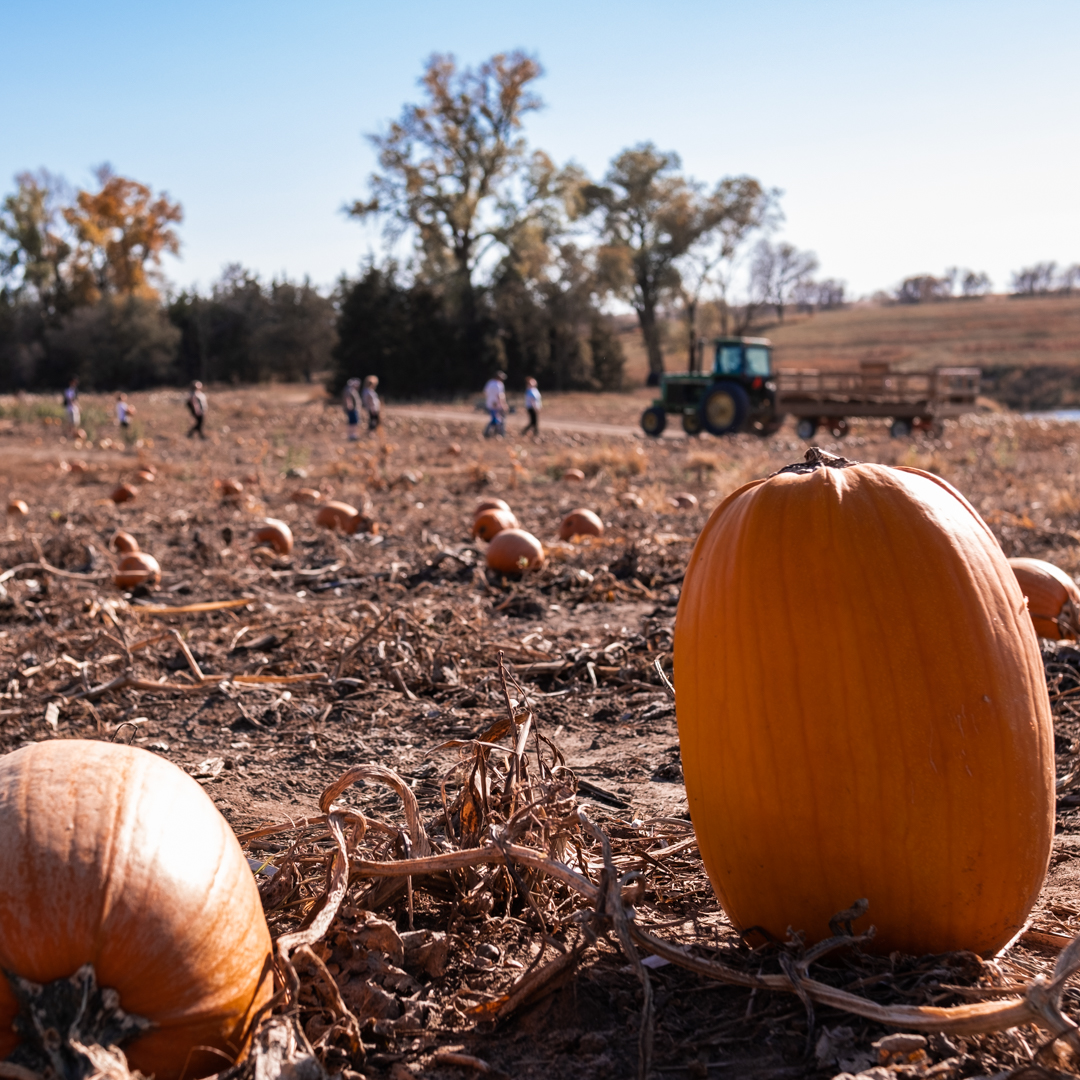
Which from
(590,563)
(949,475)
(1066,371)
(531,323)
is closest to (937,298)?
(1066,371)

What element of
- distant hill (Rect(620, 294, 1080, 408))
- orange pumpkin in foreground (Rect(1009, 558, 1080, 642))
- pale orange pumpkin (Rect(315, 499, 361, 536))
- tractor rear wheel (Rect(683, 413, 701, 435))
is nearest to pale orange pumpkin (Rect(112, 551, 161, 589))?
pale orange pumpkin (Rect(315, 499, 361, 536))

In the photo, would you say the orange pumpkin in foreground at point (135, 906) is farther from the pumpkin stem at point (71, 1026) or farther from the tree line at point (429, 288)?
the tree line at point (429, 288)

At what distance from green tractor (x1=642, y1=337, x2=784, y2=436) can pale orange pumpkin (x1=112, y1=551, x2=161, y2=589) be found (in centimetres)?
1837

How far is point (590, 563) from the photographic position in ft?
23.8

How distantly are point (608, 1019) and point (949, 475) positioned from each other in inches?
523

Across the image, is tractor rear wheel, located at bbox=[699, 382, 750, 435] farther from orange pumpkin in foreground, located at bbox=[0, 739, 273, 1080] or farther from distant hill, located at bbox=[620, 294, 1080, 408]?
orange pumpkin in foreground, located at bbox=[0, 739, 273, 1080]

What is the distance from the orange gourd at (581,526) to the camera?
8.30m

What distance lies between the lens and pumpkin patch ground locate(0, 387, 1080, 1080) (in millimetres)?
1732

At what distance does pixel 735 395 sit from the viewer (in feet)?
78.2

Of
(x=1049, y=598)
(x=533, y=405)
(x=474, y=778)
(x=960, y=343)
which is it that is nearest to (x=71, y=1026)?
(x=474, y=778)

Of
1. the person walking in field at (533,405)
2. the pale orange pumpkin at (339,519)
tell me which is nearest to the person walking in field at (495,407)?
the person walking in field at (533,405)

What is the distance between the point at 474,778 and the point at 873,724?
0.91 metres

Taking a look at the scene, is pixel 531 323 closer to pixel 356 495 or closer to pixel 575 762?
pixel 356 495

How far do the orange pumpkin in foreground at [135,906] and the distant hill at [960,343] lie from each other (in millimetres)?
43842
